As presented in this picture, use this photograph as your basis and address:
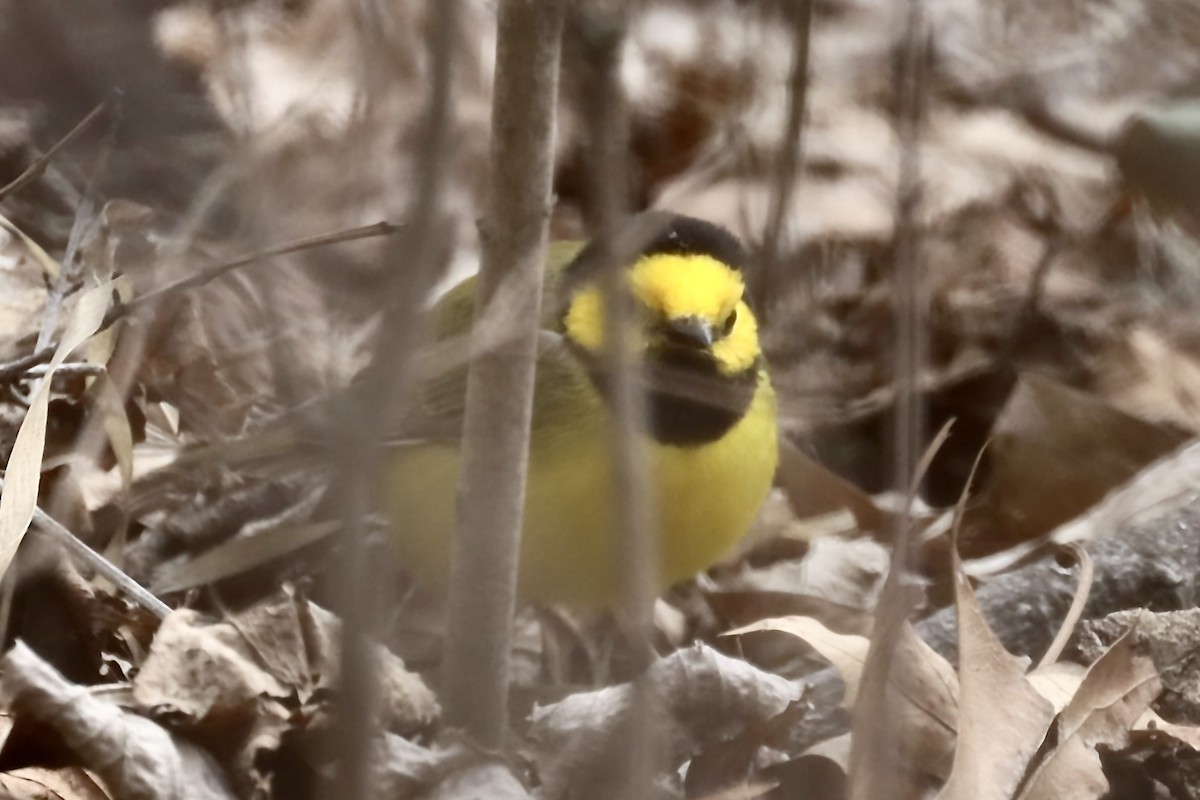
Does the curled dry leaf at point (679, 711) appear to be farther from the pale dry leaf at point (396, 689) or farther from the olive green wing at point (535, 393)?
the olive green wing at point (535, 393)

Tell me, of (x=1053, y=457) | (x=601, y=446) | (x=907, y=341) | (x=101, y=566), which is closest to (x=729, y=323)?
(x=601, y=446)

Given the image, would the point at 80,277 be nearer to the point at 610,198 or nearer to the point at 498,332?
the point at 498,332

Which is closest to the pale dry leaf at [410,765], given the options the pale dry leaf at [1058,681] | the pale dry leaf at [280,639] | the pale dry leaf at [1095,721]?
the pale dry leaf at [280,639]

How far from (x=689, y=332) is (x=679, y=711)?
→ 33.1 inches

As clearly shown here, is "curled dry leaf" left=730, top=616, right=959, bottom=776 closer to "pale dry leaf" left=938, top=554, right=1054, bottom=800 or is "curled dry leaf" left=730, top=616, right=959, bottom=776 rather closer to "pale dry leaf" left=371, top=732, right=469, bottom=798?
"pale dry leaf" left=938, top=554, right=1054, bottom=800

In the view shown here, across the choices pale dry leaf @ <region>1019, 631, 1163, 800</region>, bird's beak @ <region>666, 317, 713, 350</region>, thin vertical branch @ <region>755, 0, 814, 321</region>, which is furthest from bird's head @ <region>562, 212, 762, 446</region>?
thin vertical branch @ <region>755, 0, 814, 321</region>

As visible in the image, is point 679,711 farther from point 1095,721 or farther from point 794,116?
point 794,116

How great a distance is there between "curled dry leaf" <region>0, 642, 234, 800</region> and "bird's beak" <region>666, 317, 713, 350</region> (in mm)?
1148

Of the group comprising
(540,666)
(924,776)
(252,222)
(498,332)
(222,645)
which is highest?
(252,222)

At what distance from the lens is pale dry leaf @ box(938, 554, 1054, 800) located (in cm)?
167

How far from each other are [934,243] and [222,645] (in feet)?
8.12

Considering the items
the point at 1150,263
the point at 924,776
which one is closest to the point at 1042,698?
the point at 924,776

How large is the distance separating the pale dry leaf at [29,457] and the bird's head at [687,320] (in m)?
0.71

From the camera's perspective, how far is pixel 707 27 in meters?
4.51
